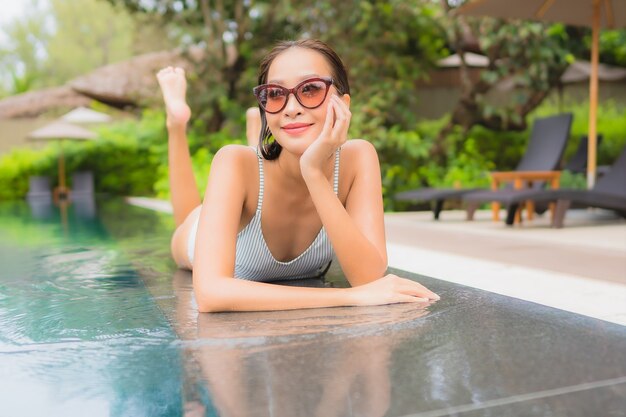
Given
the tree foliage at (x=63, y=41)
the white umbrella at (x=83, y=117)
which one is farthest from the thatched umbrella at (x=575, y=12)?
the tree foliage at (x=63, y=41)

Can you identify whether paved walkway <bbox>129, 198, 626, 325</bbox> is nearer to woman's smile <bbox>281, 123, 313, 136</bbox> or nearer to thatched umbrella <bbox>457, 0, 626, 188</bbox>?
woman's smile <bbox>281, 123, 313, 136</bbox>

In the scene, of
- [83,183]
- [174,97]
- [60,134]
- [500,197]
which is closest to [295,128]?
[174,97]

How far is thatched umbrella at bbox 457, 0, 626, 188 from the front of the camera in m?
7.46

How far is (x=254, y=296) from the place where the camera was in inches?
86.6

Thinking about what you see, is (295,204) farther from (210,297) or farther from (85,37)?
(85,37)

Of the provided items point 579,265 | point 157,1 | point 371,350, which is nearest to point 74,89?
point 157,1

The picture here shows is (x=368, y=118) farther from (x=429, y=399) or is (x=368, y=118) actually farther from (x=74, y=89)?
(x=74, y=89)

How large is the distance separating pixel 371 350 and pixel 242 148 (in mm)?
1014

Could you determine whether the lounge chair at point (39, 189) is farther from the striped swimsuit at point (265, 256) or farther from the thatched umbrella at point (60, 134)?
the striped swimsuit at point (265, 256)

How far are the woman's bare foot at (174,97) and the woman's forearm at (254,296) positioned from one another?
150 centimetres

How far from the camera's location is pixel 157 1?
1380cm

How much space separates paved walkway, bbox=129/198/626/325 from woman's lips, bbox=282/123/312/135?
4.11 ft

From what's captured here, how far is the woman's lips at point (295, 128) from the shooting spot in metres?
2.19

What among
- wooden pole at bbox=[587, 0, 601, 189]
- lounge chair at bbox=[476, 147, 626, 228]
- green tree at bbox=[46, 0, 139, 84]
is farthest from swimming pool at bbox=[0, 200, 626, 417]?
green tree at bbox=[46, 0, 139, 84]
